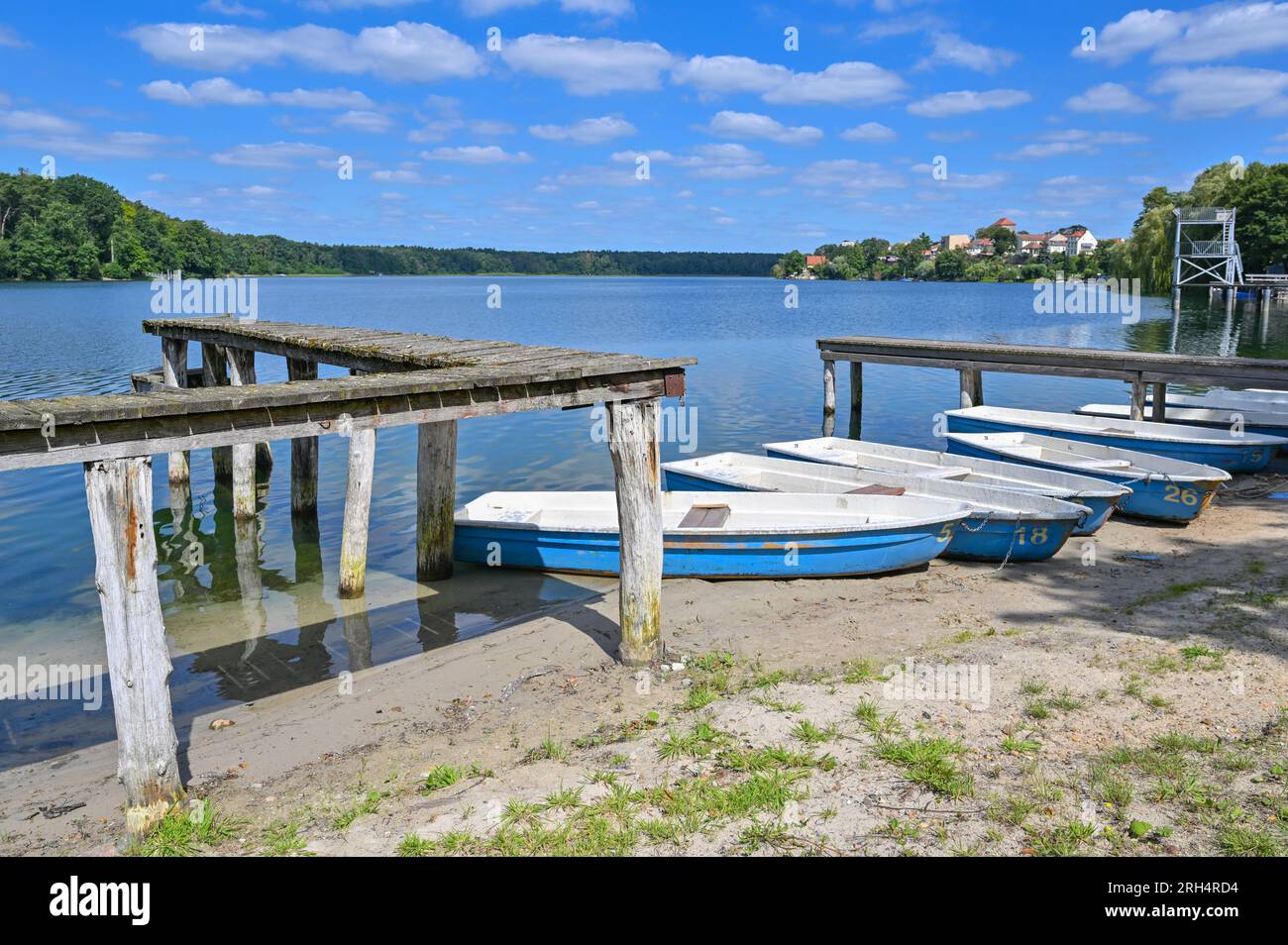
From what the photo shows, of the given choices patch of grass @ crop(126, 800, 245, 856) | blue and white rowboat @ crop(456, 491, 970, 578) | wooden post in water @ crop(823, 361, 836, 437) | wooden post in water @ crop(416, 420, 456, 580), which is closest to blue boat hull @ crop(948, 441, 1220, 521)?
blue and white rowboat @ crop(456, 491, 970, 578)

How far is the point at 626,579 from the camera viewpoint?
28.2 ft

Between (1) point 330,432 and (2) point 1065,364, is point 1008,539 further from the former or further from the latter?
(1) point 330,432

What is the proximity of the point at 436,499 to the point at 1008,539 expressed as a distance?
23.3 feet

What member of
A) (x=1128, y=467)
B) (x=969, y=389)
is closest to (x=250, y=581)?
(x=1128, y=467)

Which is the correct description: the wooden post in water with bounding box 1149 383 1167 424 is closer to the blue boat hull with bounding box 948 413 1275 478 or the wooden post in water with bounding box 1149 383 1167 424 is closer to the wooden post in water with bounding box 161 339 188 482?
the blue boat hull with bounding box 948 413 1275 478

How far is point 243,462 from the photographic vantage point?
14562 millimetres

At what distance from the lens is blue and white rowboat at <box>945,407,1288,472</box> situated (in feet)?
52.6

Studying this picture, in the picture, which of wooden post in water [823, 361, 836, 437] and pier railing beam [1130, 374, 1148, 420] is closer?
pier railing beam [1130, 374, 1148, 420]

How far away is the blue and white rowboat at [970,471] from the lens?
483 inches

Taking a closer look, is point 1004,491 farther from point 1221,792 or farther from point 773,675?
point 1221,792

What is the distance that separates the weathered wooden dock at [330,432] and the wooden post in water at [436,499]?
18mm

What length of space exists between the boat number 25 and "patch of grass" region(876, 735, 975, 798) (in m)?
8.54
